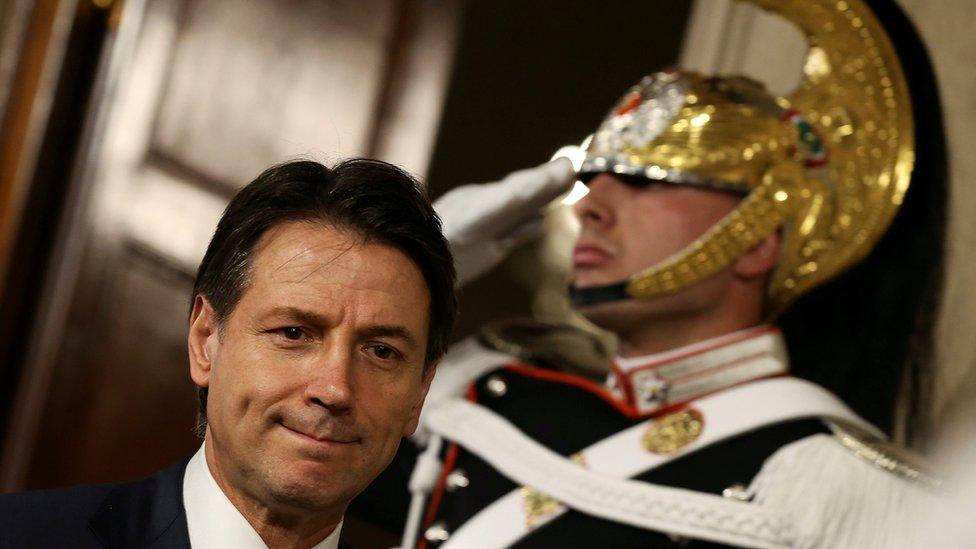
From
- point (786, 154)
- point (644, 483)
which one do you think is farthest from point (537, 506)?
point (786, 154)

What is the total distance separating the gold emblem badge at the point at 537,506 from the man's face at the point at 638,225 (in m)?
0.21

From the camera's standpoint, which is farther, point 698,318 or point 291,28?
point 291,28

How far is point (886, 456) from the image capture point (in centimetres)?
149

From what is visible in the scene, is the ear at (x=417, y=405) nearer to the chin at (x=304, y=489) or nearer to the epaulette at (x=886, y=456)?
the chin at (x=304, y=489)

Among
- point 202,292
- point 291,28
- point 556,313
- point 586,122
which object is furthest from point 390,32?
point 202,292

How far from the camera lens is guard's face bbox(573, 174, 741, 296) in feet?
5.28

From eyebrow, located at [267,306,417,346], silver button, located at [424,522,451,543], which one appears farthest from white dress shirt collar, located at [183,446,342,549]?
silver button, located at [424,522,451,543]

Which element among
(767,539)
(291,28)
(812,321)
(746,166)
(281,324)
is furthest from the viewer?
(291,28)

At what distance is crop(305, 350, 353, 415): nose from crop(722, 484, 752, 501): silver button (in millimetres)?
772

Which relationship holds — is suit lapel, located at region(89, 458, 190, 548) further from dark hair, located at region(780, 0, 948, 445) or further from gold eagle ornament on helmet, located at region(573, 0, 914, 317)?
dark hair, located at region(780, 0, 948, 445)

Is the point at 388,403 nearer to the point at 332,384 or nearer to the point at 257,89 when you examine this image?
the point at 332,384

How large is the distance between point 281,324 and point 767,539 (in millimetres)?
771

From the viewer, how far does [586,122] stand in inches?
96.0

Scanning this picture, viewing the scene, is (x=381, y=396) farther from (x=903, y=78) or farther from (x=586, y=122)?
(x=586, y=122)
